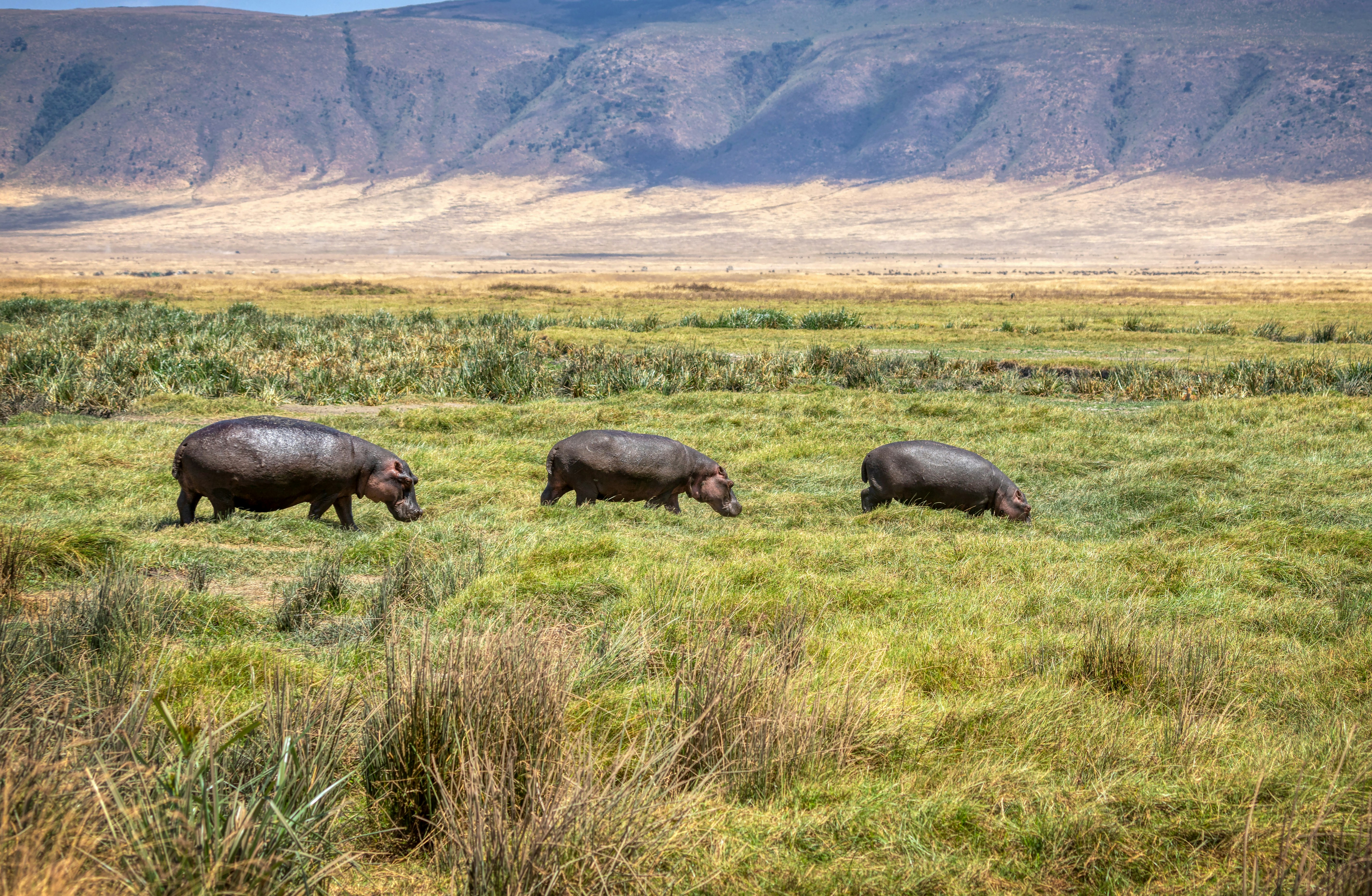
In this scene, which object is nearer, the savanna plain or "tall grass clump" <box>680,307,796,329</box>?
the savanna plain

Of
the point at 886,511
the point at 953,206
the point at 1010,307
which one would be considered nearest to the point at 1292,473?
the point at 886,511

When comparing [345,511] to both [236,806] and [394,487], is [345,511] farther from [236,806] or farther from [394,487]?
[236,806]

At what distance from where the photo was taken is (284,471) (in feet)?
30.5

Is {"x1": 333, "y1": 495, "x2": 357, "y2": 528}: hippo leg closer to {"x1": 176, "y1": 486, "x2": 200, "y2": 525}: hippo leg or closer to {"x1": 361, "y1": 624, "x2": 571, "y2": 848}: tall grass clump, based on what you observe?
{"x1": 176, "y1": 486, "x2": 200, "y2": 525}: hippo leg

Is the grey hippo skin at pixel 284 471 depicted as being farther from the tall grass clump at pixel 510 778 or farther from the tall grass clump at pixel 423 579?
the tall grass clump at pixel 510 778

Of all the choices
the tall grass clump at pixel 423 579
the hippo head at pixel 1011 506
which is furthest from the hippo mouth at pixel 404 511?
the hippo head at pixel 1011 506

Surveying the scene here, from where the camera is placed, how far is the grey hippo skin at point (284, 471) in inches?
360

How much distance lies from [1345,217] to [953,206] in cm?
4537

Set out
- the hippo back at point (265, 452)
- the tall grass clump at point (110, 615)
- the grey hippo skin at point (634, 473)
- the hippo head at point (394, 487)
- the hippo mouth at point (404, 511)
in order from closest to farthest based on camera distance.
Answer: the tall grass clump at point (110, 615), the hippo back at point (265, 452), the hippo head at point (394, 487), the hippo mouth at point (404, 511), the grey hippo skin at point (634, 473)

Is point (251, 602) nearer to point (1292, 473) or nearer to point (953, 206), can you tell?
point (1292, 473)

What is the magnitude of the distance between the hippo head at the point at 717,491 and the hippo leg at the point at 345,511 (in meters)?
3.28

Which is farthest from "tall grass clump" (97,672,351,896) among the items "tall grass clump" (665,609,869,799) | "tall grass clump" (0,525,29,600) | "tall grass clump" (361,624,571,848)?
"tall grass clump" (0,525,29,600)

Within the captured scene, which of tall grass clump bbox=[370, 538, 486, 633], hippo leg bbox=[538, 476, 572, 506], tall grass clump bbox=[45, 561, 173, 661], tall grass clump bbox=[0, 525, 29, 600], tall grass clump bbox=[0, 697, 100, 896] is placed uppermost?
tall grass clump bbox=[0, 697, 100, 896]

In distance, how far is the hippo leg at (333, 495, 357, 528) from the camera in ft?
32.9
